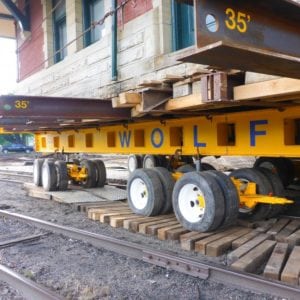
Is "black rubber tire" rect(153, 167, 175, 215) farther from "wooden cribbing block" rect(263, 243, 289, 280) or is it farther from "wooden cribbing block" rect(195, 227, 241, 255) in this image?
"wooden cribbing block" rect(263, 243, 289, 280)

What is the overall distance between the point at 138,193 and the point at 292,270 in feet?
11.2

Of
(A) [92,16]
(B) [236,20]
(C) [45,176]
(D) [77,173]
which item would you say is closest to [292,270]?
(B) [236,20]

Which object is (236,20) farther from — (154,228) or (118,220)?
(118,220)

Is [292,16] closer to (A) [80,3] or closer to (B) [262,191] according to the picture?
(B) [262,191]

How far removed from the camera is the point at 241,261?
181 inches

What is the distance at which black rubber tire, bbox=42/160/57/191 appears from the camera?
34.8 feet

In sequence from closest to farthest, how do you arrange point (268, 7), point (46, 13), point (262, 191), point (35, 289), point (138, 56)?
point (268, 7) → point (35, 289) → point (262, 191) → point (138, 56) → point (46, 13)

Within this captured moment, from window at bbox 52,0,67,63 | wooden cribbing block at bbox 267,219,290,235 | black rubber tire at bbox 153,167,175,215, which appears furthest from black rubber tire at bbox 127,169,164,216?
window at bbox 52,0,67,63

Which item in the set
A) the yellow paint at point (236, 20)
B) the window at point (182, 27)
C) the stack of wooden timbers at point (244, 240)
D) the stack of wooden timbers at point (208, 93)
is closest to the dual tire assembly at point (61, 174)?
the stack of wooden timbers at point (244, 240)

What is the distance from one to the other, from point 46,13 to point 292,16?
1143cm

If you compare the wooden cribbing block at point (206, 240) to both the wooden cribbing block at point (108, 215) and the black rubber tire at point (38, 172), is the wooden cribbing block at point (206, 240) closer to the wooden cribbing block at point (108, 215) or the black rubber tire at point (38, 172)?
the wooden cribbing block at point (108, 215)

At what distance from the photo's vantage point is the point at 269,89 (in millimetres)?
4246

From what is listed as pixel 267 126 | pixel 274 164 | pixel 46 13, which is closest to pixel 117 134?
pixel 274 164

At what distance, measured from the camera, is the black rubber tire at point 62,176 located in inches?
417
